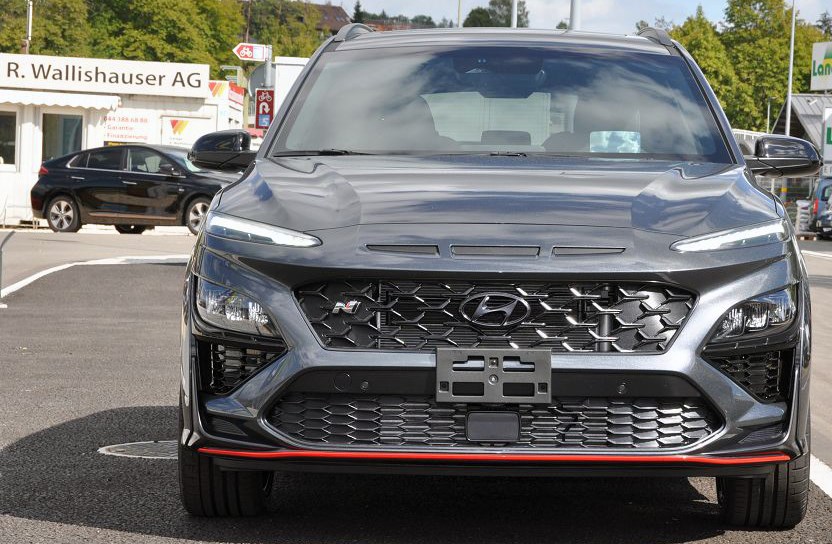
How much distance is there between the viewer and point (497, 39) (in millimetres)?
6078

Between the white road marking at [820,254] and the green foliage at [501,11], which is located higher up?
the green foliage at [501,11]

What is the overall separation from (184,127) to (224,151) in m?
34.3

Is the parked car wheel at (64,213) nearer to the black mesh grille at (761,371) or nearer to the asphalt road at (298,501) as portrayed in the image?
the asphalt road at (298,501)

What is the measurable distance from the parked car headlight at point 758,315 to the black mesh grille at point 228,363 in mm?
1270

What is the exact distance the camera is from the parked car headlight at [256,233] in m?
4.25

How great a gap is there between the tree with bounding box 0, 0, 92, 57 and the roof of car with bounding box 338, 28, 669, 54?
292ft

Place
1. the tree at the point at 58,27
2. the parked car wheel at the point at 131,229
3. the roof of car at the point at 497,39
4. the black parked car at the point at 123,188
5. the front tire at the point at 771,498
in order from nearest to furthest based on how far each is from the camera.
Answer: the front tire at the point at 771,498, the roof of car at the point at 497,39, the black parked car at the point at 123,188, the parked car wheel at the point at 131,229, the tree at the point at 58,27

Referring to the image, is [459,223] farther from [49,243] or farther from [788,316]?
[49,243]

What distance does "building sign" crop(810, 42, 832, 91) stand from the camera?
71.8 metres

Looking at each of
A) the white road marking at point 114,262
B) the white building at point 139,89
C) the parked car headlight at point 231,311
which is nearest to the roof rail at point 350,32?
the parked car headlight at point 231,311

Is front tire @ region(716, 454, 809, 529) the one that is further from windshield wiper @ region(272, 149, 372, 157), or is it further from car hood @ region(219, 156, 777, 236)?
windshield wiper @ region(272, 149, 372, 157)

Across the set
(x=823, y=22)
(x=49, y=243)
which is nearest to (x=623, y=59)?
(x=49, y=243)

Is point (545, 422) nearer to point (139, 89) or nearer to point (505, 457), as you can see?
point (505, 457)

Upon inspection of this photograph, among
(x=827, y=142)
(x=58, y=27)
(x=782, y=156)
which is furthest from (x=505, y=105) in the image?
(x=58, y=27)
